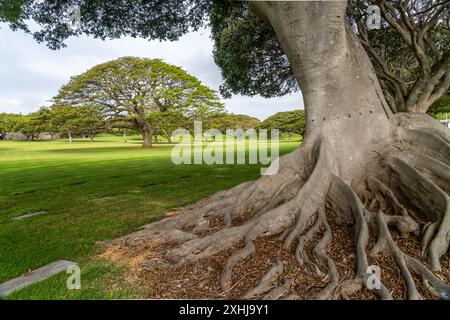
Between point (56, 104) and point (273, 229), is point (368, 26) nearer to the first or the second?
point (273, 229)

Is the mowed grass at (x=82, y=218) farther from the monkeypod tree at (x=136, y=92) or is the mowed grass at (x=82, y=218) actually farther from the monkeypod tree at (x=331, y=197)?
the monkeypod tree at (x=136, y=92)

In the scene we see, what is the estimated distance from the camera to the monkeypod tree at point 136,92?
36.4 meters

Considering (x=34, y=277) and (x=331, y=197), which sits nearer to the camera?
(x=34, y=277)

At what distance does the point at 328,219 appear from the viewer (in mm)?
4375

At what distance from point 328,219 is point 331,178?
0.62 metres

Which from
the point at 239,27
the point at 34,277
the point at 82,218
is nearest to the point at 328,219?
the point at 34,277

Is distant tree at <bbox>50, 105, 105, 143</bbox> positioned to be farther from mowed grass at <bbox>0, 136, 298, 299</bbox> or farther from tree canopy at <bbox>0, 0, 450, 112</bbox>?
tree canopy at <bbox>0, 0, 450, 112</bbox>

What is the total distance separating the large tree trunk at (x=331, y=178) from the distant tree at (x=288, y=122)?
37850mm

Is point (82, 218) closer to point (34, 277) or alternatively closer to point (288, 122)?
point (34, 277)

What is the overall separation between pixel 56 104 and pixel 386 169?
1593 inches

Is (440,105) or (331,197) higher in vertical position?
(440,105)

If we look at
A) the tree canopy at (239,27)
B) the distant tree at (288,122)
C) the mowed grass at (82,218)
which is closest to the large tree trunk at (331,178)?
the mowed grass at (82,218)

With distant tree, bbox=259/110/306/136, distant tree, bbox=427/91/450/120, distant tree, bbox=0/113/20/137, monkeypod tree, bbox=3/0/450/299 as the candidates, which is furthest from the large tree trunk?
distant tree, bbox=0/113/20/137

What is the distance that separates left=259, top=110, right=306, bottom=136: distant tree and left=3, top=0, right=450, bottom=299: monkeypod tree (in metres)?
37.9
